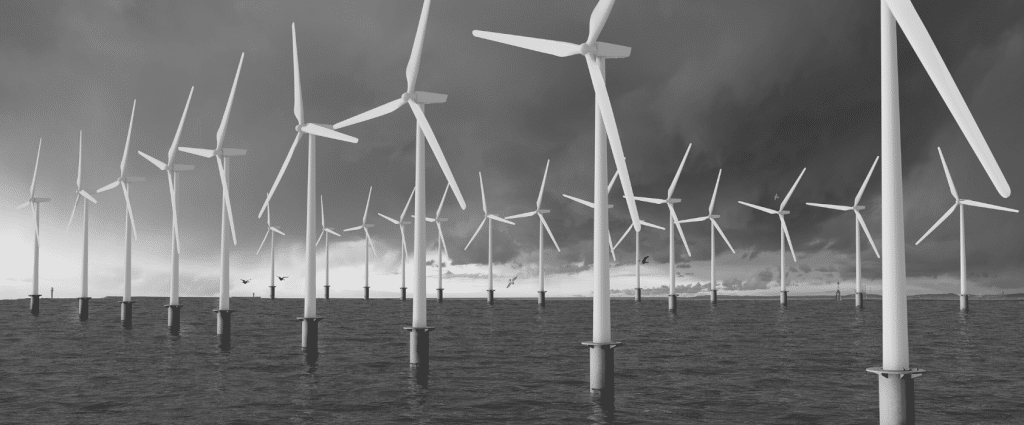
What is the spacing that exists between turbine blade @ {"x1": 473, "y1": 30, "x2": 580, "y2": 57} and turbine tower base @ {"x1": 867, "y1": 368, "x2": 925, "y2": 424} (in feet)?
66.2

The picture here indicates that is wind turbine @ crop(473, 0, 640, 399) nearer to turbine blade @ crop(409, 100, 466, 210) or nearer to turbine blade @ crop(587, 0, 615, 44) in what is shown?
turbine blade @ crop(587, 0, 615, 44)

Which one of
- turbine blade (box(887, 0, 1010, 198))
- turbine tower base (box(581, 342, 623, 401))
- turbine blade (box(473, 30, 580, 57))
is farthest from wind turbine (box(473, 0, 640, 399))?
turbine blade (box(887, 0, 1010, 198))

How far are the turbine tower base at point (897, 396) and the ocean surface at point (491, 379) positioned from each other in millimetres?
6843

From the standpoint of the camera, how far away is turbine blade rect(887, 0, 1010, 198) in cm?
1922

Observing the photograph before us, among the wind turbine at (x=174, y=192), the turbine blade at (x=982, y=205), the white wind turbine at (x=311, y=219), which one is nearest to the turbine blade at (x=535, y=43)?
the white wind turbine at (x=311, y=219)

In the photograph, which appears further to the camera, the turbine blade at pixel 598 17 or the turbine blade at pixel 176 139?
the turbine blade at pixel 176 139

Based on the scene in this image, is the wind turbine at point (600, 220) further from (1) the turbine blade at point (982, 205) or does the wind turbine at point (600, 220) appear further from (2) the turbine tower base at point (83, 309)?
(1) the turbine blade at point (982, 205)

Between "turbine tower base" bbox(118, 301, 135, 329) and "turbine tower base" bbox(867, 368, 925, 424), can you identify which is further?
"turbine tower base" bbox(118, 301, 135, 329)

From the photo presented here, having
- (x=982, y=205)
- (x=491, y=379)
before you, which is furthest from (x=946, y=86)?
(x=982, y=205)

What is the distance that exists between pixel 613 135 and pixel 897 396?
13976 mm

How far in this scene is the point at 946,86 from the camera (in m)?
21.3

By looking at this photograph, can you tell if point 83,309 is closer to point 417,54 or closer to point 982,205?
point 417,54

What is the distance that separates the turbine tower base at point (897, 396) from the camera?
88.2 feet

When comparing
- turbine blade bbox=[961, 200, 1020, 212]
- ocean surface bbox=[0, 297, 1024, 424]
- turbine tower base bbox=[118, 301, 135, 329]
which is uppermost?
turbine blade bbox=[961, 200, 1020, 212]
